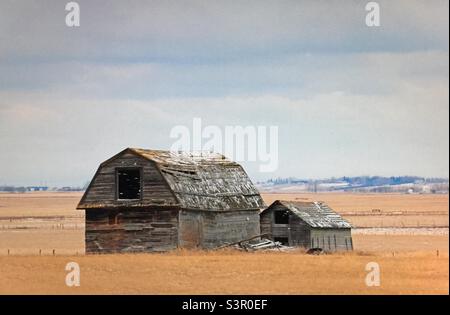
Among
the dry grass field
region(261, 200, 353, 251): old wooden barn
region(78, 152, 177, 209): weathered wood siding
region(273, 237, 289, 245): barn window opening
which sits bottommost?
the dry grass field

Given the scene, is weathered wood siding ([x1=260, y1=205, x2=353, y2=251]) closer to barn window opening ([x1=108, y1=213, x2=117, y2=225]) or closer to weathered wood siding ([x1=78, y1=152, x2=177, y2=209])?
weathered wood siding ([x1=78, y1=152, x2=177, y2=209])

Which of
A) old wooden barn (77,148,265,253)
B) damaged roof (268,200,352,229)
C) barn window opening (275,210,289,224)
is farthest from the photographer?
barn window opening (275,210,289,224)

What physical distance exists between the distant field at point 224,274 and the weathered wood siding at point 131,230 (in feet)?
6.01

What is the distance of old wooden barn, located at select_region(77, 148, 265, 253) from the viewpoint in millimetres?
48500

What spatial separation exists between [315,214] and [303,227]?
7.38 feet

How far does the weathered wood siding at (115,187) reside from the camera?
159ft

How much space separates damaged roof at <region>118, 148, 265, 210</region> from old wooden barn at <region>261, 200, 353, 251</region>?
106cm

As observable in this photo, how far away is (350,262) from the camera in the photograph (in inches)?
1754

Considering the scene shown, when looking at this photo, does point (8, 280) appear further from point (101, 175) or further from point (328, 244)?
point (328, 244)

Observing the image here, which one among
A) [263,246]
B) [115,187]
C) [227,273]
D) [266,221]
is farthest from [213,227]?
[227,273]

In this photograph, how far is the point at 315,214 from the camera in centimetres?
5838

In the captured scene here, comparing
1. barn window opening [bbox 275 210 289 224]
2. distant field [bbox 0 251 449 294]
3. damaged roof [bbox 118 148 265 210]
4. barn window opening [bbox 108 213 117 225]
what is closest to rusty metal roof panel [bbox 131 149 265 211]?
damaged roof [bbox 118 148 265 210]

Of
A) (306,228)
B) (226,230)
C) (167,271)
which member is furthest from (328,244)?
(167,271)

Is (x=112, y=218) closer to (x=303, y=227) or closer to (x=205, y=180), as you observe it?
(x=205, y=180)
